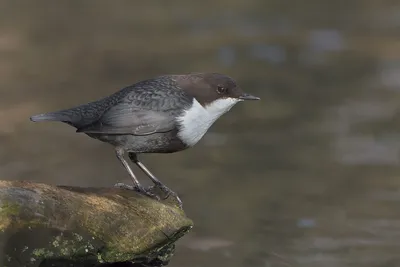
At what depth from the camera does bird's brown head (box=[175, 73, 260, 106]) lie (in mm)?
4777

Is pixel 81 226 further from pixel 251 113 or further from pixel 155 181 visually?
pixel 251 113

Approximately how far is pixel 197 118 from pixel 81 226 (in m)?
0.95

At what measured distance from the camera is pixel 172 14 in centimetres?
1495

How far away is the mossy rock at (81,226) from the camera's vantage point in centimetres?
403

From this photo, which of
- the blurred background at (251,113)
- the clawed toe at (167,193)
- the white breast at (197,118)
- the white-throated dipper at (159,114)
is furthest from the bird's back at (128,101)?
the blurred background at (251,113)

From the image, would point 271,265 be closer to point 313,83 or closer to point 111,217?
point 111,217

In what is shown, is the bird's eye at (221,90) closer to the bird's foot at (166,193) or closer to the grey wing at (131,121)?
the grey wing at (131,121)

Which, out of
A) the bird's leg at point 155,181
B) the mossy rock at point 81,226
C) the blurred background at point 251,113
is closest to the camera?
the mossy rock at point 81,226

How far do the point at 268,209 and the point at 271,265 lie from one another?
1.21 metres

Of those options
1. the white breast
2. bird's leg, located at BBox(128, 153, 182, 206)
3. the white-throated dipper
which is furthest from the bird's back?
bird's leg, located at BBox(128, 153, 182, 206)

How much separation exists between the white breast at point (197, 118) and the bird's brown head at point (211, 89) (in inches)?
0.9

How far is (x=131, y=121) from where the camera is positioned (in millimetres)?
4770

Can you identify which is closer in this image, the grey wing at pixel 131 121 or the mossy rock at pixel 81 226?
the mossy rock at pixel 81 226

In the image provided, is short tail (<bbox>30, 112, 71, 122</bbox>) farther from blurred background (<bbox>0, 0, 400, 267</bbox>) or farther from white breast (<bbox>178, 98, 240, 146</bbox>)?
blurred background (<bbox>0, 0, 400, 267</bbox>)
